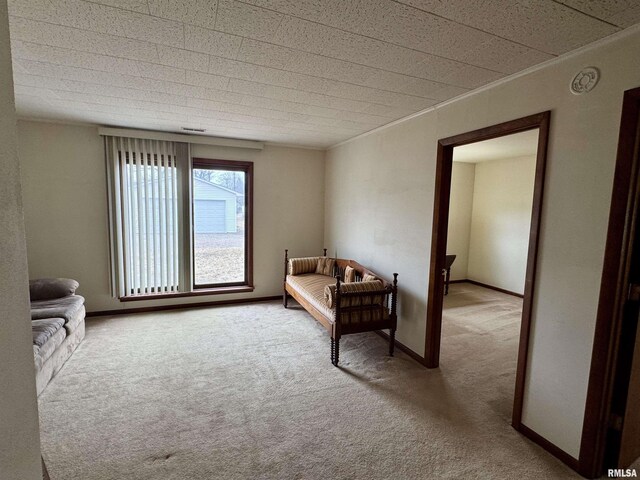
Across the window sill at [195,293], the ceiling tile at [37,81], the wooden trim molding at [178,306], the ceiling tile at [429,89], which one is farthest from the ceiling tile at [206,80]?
the wooden trim molding at [178,306]

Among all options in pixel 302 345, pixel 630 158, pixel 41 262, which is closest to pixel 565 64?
pixel 630 158

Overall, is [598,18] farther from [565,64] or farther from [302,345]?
[302,345]

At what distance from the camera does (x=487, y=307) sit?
4906 millimetres

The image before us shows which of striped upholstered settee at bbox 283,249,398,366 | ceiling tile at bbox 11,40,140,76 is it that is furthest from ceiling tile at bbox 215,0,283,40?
striped upholstered settee at bbox 283,249,398,366

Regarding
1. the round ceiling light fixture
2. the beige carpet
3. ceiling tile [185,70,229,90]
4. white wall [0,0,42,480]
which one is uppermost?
ceiling tile [185,70,229,90]

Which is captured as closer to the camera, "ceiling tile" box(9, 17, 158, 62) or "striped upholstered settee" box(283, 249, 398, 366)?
"ceiling tile" box(9, 17, 158, 62)

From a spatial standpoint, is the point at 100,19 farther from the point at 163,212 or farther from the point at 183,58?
the point at 163,212

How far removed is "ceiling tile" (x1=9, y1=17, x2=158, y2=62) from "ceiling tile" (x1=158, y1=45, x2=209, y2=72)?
5cm

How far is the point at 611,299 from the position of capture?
1675 millimetres

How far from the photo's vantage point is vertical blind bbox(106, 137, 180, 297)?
13.3 feet

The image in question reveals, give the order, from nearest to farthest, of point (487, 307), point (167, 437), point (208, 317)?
point (167, 437), point (208, 317), point (487, 307)

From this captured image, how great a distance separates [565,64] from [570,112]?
0.98 ft

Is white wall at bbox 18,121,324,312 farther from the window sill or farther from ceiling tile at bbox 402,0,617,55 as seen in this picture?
ceiling tile at bbox 402,0,617,55

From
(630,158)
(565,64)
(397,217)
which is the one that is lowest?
(397,217)
